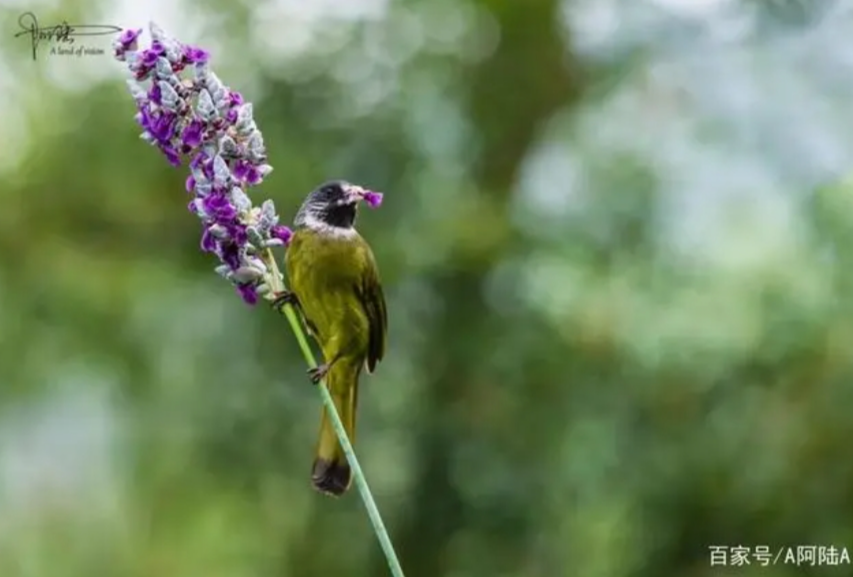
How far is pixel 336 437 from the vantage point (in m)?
0.46

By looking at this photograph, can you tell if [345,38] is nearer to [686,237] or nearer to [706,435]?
[686,237]

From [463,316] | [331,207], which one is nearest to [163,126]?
[331,207]

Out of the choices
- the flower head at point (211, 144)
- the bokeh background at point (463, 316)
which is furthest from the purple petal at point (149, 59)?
the bokeh background at point (463, 316)

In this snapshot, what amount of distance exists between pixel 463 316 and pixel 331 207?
62.5 inches

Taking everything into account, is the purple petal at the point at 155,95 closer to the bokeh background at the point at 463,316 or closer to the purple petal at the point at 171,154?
the purple petal at the point at 171,154

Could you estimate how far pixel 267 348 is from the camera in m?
1.95

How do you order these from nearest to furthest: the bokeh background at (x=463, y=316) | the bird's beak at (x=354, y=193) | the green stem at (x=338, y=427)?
the green stem at (x=338, y=427) → the bird's beak at (x=354, y=193) → the bokeh background at (x=463, y=316)

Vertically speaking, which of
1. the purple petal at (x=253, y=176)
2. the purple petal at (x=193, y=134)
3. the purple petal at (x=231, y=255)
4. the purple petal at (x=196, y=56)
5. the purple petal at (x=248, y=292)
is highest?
the purple petal at (x=196, y=56)

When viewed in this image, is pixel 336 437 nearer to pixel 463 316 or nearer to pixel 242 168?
pixel 242 168

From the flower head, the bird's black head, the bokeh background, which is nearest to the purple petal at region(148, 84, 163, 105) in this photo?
the flower head

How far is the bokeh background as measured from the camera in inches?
76.4

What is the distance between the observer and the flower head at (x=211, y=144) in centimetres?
37

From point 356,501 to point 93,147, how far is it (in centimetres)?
67

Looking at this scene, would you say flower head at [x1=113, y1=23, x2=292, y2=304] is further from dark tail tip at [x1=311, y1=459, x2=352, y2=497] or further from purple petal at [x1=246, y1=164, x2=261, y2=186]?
dark tail tip at [x1=311, y1=459, x2=352, y2=497]
